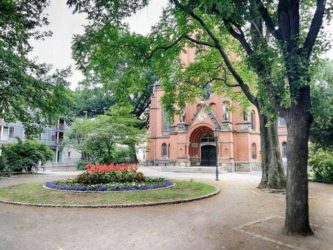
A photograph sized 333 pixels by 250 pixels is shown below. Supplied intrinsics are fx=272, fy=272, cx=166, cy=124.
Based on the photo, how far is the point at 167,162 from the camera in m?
35.8

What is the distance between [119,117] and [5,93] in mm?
14490

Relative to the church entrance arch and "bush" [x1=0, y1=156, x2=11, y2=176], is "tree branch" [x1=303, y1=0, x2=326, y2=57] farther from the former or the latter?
the church entrance arch

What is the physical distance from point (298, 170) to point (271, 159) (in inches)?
343

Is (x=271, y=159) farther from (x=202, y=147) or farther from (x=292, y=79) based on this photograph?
Result: (x=202, y=147)

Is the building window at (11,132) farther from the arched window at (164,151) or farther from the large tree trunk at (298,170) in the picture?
the large tree trunk at (298,170)

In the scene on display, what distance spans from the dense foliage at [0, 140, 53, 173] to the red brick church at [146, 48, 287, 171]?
12033 millimetres

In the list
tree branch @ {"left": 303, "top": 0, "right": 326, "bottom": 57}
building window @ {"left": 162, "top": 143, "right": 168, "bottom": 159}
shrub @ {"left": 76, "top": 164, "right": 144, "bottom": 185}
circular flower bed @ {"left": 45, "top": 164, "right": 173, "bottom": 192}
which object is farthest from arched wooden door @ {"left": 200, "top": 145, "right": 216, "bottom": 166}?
tree branch @ {"left": 303, "top": 0, "right": 326, "bottom": 57}

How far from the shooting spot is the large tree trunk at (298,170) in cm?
629

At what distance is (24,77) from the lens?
1084 cm

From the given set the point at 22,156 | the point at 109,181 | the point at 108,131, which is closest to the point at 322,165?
the point at 109,181

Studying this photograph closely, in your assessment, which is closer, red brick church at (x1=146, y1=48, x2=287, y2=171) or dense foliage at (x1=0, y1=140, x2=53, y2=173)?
dense foliage at (x1=0, y1=140, x2=53, y2=173)

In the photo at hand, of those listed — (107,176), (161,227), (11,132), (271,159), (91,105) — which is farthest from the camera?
(91,105)

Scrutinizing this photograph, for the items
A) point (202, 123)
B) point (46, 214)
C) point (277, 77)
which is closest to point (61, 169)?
point (202, 123)

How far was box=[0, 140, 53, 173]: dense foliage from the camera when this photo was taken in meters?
24.6
